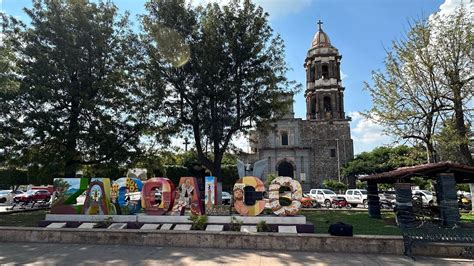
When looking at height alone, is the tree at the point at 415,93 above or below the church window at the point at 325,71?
below

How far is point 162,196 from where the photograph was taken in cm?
1270

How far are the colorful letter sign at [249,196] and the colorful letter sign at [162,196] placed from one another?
2544 millimetres

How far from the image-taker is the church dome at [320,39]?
50.1 meters

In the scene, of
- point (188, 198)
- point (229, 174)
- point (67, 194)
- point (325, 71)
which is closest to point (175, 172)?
point (229, 174)

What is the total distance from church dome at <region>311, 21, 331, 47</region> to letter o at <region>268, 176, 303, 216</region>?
138 ft

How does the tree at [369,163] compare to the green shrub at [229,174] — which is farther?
the green shrub at [229,174]

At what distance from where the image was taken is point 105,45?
18.7 m

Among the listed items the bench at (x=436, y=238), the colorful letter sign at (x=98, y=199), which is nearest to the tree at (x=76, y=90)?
the colorful letter sign at (x=98, y=199)

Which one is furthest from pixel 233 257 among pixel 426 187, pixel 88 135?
pixel 426 187

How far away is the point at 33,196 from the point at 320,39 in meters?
43.0

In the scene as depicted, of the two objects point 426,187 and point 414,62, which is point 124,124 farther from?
point 426,187

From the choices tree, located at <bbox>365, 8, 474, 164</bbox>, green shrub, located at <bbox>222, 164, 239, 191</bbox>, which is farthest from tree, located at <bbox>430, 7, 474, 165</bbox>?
green shrub, located at <bbox>222, 164, 239, 191</bbox>

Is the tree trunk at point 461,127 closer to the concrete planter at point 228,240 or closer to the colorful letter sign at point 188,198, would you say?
the concrete planter at point 228,240

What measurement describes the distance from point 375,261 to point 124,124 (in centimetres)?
1503
